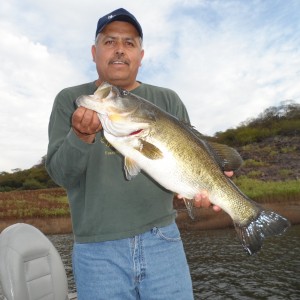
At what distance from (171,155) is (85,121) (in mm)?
901

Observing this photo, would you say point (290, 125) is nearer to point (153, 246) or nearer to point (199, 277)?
point (199, 277)

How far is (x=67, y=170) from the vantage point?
127 inches

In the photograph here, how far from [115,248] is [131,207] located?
0.41 m

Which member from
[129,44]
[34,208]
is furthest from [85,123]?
[34,208]

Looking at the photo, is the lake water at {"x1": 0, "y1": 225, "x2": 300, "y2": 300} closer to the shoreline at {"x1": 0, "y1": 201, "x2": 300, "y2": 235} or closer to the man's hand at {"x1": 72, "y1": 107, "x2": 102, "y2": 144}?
the shoreline at {"x1": 0, "y1": 201, "x2": 300, "y2": 235}

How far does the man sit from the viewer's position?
10.7 ft

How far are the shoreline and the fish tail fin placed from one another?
56.6 feet

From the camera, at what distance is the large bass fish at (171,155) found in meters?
3.22

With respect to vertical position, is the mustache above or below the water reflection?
above

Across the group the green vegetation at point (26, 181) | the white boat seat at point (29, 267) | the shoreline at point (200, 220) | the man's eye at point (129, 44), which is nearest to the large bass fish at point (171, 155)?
the man's eye at point (129, 44)

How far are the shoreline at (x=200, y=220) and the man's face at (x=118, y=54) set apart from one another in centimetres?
1792

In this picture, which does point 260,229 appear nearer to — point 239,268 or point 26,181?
point 239,268

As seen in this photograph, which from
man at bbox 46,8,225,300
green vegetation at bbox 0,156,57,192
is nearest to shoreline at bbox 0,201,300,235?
man at bbox 46,8,225,300

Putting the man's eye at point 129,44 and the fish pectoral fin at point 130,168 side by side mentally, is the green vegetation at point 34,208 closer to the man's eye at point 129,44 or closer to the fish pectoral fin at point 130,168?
the man's eye at point 129,44
